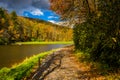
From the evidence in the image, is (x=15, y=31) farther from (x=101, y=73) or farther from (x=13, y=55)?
(x=101, y=73)

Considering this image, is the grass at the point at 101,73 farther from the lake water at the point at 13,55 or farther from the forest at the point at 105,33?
the lake water at the point at 13,55

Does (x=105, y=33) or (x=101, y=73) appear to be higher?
(x=105, y=33)

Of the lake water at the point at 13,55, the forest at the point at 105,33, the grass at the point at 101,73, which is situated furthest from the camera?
the lake water at the point at 13,55

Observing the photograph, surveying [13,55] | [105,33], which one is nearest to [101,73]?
[105,33]

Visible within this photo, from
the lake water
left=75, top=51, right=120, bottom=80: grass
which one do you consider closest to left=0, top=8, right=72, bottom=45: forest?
the lake water

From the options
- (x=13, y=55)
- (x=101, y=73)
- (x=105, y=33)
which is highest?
(x=105, y=33)

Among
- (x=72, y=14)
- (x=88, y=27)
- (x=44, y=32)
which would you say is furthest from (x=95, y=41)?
(x=44, y=32)

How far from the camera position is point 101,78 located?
15.4 metres

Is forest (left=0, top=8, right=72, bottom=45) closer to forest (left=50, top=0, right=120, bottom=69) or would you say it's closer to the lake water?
the lake water

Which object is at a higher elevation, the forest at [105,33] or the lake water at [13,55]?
the forest at [105,33]

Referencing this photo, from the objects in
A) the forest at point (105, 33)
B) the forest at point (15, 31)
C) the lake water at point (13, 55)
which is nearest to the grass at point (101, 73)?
the forest at point (105, 33)

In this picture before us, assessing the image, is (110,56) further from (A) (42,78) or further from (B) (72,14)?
(B) (72,14)

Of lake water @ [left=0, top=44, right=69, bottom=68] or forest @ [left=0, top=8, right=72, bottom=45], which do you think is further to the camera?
forest @ [left=0, top=8, right=72, bottom=45]

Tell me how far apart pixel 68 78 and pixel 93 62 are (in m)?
4.21
